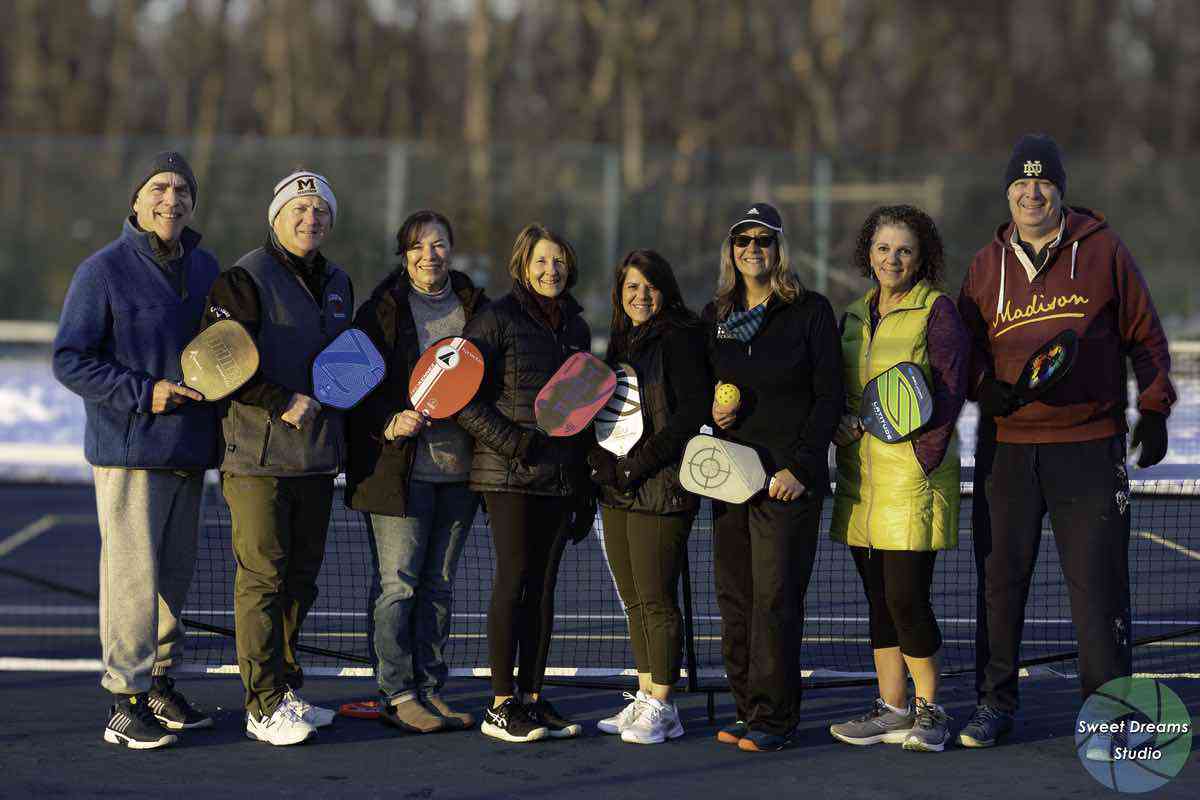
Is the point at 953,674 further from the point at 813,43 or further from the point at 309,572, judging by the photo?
the point at 813,43

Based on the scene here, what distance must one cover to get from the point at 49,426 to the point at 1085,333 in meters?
12.4

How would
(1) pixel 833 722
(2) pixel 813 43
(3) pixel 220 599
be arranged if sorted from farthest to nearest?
(2) pixel 813 43, (3) pixel 220 599, (1) pixel 833 722

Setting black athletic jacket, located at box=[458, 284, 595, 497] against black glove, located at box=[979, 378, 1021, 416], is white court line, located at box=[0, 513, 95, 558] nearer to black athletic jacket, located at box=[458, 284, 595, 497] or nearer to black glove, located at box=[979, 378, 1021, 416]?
black athletic jacket, located at box=[458, 284, 595, 497]

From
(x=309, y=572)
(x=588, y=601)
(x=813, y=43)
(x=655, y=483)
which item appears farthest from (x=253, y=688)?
(x=813, y=43)

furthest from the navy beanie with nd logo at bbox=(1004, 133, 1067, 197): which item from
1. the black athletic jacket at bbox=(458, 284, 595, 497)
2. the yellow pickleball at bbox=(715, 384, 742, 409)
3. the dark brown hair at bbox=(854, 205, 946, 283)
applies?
the black athletic jacket at bbox=(458, 284, 595, 497)

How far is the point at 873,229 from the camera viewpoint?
18.8 ft

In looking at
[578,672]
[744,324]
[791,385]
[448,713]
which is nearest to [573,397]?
[744,324]

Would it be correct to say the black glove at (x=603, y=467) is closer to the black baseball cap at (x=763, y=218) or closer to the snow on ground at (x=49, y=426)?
the black baseball cap at (x=763, y=218)

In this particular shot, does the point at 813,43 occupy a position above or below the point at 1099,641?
above

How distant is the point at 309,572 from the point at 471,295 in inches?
47.9

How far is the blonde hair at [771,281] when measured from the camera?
18.5ft

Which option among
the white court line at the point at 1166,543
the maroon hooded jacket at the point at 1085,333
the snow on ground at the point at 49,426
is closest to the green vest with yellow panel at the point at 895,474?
the maroon hooded jacket at the point at 1085,333

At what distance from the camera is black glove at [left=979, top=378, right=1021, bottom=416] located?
554 cm

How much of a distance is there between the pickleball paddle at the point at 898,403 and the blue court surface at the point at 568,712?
1180mm
